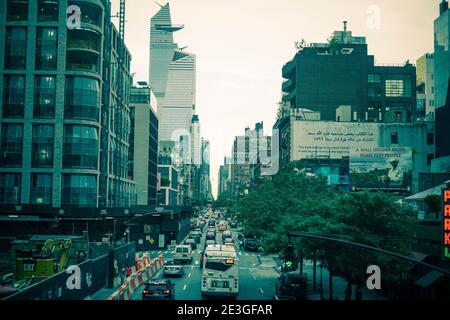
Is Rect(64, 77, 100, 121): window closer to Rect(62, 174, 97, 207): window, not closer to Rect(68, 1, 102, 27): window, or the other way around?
Rect(62, 174, 97, 207): window

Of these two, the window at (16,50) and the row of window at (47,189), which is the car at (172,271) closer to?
the row of window at (47,189)

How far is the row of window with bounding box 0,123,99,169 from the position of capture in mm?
61250

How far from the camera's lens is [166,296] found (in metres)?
28.8

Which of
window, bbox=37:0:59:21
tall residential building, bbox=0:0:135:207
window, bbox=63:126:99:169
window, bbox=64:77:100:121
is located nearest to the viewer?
tall residential building, bbox=0:0:135:207

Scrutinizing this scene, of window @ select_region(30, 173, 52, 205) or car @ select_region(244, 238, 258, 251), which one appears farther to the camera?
car @ select_region(244, 238, 258, 251)

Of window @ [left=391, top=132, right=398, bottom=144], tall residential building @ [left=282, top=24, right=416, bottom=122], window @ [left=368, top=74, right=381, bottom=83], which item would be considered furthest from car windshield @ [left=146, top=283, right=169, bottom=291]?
window @ [left=368, top=74, right=381, bottom=83]

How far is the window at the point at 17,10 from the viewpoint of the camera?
203ft

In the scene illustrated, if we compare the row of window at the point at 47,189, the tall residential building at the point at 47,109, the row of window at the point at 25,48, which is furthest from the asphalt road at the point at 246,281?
the row of window at the point at 25,48

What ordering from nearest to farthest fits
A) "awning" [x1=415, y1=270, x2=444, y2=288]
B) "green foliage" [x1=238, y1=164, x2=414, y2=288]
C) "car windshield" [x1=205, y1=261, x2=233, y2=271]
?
1. "awning" [x1=415, y1=270, x2=444, y2=288]
2. "green foliage" [x1=238, y1=164, x2=414, y2=288]
3. "car windshield" [x1=205, y1=261, x2=233, y2=271]

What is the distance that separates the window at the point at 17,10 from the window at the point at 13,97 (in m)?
6.73

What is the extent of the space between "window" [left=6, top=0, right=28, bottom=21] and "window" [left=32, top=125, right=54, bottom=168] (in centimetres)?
1263
